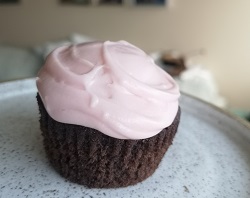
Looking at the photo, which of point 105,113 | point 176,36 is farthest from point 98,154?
point 176,36

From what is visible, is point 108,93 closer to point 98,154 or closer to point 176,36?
point 98,154

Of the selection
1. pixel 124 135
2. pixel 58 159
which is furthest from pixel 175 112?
pixel 58 159

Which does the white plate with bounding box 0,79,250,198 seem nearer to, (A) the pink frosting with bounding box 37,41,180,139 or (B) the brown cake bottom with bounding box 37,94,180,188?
(B) the brown cake bottom with bounding box 37,94,180,188

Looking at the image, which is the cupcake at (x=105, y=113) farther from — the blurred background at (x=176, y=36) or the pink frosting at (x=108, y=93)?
the blurred background at (x=176, y=36)

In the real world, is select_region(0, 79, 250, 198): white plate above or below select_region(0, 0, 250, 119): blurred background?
above

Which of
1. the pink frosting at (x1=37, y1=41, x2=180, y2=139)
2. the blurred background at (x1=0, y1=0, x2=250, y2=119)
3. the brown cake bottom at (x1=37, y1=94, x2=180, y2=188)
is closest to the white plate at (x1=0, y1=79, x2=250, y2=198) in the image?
the brown cake bottom at (x1=37, y1=94, x2=180, y2=188)

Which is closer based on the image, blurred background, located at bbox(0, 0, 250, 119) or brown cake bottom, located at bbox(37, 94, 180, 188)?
brown cake bottom, located at bbox(37, 94, 180, 188)

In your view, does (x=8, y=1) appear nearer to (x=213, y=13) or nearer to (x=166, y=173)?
(x=213, y=13)

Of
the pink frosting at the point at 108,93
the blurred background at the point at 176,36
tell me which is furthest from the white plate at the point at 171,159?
the blurred background at the point at 176,36
